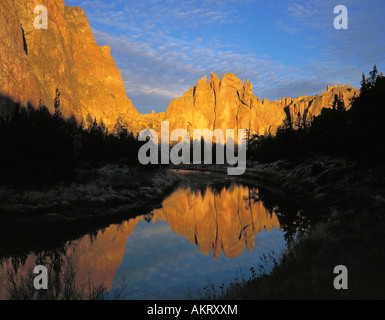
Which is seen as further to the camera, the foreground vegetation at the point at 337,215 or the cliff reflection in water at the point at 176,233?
the cliff reflection in water at the point at 176,233

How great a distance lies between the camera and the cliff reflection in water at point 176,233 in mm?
11406

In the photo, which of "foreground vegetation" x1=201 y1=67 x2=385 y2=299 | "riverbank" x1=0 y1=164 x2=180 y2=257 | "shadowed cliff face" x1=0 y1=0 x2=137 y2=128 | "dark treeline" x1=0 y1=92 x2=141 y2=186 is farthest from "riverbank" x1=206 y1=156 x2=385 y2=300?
"shadowed cliff face" x1=0 y1=0 x2=137 y2=128

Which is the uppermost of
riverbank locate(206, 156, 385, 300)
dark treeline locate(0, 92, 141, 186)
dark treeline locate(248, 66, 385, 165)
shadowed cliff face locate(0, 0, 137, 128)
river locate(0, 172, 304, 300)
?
shadowed cliff face locate(0, 0, 137, 128)

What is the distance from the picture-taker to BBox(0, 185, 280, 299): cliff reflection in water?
11406mm

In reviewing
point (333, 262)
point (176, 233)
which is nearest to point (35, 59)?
point (176, 233)

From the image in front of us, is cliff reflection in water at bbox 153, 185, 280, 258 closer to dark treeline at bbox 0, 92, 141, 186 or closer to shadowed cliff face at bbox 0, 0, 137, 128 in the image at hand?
dark treeline at bbox 0, 92, 141, 186

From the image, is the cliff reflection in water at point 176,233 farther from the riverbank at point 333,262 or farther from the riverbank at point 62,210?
the riverbank at point 333,262

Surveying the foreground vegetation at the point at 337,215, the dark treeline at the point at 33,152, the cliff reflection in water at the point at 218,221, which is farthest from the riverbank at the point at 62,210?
the foreground vegetation at the point at 337,215

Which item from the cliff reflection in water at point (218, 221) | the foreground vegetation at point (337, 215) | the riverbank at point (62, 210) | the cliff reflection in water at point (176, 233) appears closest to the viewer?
the foreground vegetation at point (337, 215)

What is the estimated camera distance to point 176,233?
1898 cm

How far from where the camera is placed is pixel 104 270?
11695mm
